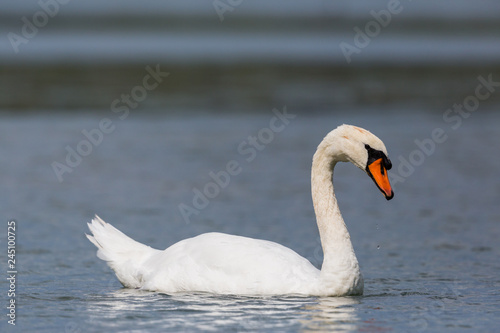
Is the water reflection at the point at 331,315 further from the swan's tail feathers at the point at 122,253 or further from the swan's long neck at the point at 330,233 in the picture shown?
the swan's tail feathers at the point at 122,253

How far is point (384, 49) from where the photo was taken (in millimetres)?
57500

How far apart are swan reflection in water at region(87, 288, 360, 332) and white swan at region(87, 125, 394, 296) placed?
10cm

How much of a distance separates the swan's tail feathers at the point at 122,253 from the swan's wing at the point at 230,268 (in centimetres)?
22

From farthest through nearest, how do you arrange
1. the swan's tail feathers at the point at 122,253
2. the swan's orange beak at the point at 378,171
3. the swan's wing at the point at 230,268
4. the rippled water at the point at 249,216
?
the swan's tail feathers at the point at 122,253, the swan's wing at the point at 230,268, the swan's orange beak at the point at 378,171, the rippled water at the point at 249,216

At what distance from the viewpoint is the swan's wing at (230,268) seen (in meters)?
10.1

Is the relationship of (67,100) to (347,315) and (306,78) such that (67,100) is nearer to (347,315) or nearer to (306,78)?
(306,78)

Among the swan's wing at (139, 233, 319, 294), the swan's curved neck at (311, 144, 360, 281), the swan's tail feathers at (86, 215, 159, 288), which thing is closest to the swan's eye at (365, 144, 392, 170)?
the swan's curved neck at (311, 144, 360, 281)

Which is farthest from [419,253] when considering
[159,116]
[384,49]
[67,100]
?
[384,49]

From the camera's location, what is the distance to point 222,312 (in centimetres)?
955

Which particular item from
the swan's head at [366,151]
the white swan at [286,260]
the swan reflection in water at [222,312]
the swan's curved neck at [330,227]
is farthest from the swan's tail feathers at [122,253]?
the swan's head at [366,151]

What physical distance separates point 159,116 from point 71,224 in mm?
12502

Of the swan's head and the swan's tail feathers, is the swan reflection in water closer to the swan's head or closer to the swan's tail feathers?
the swan's tail feathers

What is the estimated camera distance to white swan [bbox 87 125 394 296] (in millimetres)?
10094

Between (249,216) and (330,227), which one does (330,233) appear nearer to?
(330,227)
